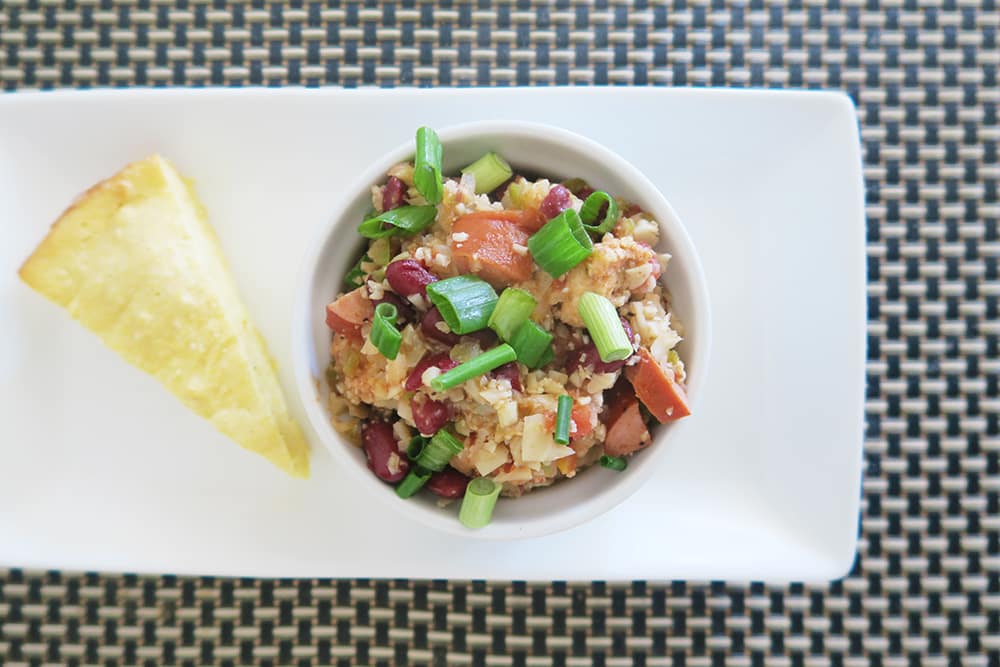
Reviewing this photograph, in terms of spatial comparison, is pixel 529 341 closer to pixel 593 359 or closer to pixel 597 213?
pixel 593 359

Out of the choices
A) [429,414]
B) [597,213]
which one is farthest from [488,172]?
Result: [429,414]

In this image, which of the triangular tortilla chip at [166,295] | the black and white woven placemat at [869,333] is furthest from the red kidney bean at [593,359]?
the black and white woven placemat at [869,333]

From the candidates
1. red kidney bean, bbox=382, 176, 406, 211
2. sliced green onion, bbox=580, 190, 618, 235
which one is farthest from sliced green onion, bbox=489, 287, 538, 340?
red kidney bean, bbox=382, 176, 406, 211

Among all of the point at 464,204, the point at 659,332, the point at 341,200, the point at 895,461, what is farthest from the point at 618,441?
the point at 895,461

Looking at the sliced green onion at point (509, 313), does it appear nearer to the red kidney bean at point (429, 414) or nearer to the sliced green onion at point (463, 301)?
the sliced green onion at point (463, 301)

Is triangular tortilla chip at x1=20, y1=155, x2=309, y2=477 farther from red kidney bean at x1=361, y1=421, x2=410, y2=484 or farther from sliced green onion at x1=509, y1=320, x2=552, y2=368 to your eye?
sliced green onion at x1=509, y1=320, x2=552, y2=368

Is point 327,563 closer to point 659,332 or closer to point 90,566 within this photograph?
point 90,566
